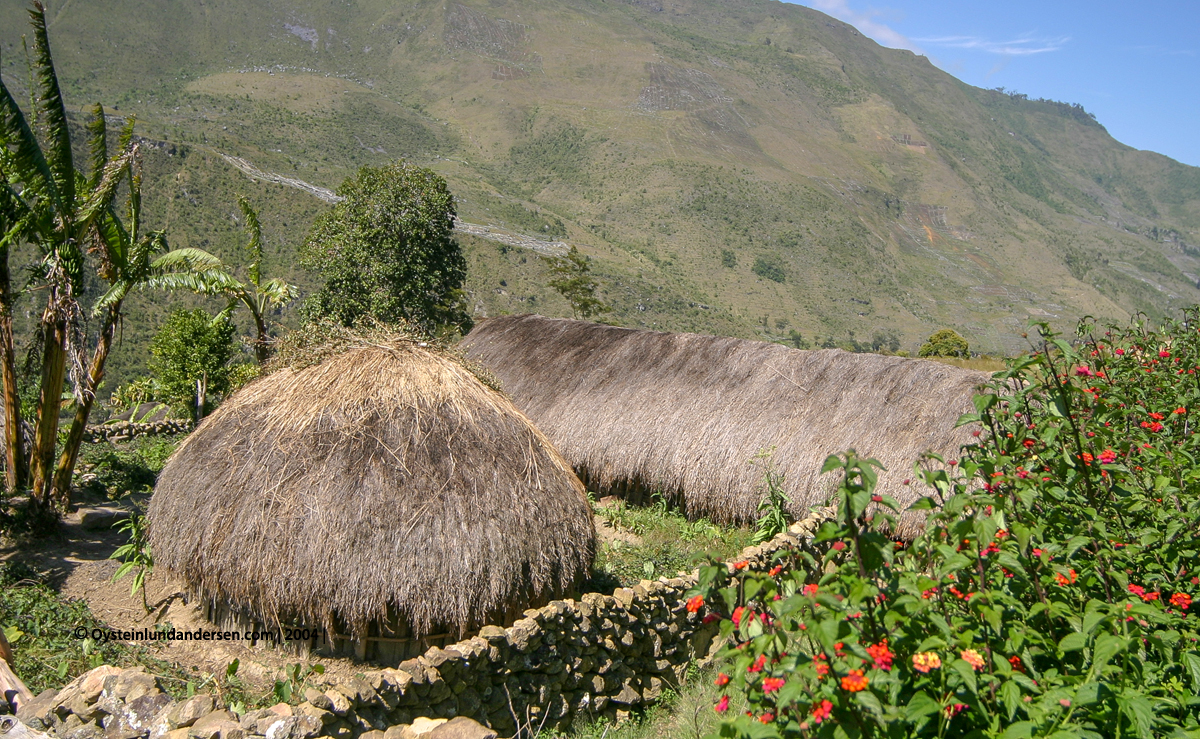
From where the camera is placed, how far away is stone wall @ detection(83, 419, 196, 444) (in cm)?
1485

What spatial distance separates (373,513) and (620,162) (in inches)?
3591

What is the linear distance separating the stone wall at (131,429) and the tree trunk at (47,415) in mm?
6401

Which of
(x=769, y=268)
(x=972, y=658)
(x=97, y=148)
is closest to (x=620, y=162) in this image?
(x=769, y=268)

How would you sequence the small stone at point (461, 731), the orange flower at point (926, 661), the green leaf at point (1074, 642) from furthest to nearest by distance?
the small stone at point (461, 731), the green leaf at point (1074, 642), the orange flower at point (926, 661)

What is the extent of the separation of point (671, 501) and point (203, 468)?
5912mm

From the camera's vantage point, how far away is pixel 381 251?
1562 cm

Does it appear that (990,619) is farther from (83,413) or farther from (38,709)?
(83,413)

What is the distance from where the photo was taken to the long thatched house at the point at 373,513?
598 centimetres

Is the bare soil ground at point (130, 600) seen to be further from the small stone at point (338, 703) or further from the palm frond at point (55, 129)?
the palm frond at point (55, 129)

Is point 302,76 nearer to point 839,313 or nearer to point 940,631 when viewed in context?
point 839,313

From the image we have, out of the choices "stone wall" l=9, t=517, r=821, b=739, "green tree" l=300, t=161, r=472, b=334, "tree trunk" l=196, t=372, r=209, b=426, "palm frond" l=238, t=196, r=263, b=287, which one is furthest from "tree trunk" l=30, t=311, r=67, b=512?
"green tree" l=300, t=161, r=472, b=334

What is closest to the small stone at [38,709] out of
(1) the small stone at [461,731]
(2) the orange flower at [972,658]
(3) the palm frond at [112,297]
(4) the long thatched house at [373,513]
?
(4) the long thatched house at [373,513]

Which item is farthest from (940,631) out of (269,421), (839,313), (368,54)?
(368,54)

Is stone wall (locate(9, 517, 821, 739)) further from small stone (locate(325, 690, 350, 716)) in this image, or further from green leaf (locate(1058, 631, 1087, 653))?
green leaf (locate(1058, 631, 1087, 653))
